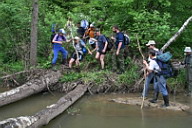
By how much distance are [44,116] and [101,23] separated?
8.38m

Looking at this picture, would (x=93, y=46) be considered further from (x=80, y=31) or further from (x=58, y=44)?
(x=58, y=44)

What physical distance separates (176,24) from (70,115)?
8.09 metres

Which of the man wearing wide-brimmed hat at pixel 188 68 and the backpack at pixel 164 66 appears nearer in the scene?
the backpack at pixel 164 66

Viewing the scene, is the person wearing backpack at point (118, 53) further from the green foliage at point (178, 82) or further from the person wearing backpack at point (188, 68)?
the person wearing backpack at point (188, 68)

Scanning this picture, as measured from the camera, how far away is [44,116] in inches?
281

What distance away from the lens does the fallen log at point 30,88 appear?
9031 mm

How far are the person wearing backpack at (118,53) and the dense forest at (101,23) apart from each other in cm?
57

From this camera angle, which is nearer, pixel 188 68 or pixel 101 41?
pixel 188 68

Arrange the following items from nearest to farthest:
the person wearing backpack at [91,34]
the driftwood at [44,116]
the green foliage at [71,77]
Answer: the driftwood at [44,116] → the green foliage at [71,77] → the person wearing backpack at [91,34]

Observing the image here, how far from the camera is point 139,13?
12719mm

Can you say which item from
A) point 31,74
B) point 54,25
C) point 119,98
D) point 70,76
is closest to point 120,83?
point 119,98

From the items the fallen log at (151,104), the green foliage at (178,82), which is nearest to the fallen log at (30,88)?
the fallen log at (151,104)

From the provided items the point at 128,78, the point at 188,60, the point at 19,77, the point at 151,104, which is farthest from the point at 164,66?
the point at 19,77

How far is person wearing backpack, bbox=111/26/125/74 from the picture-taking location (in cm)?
1154
